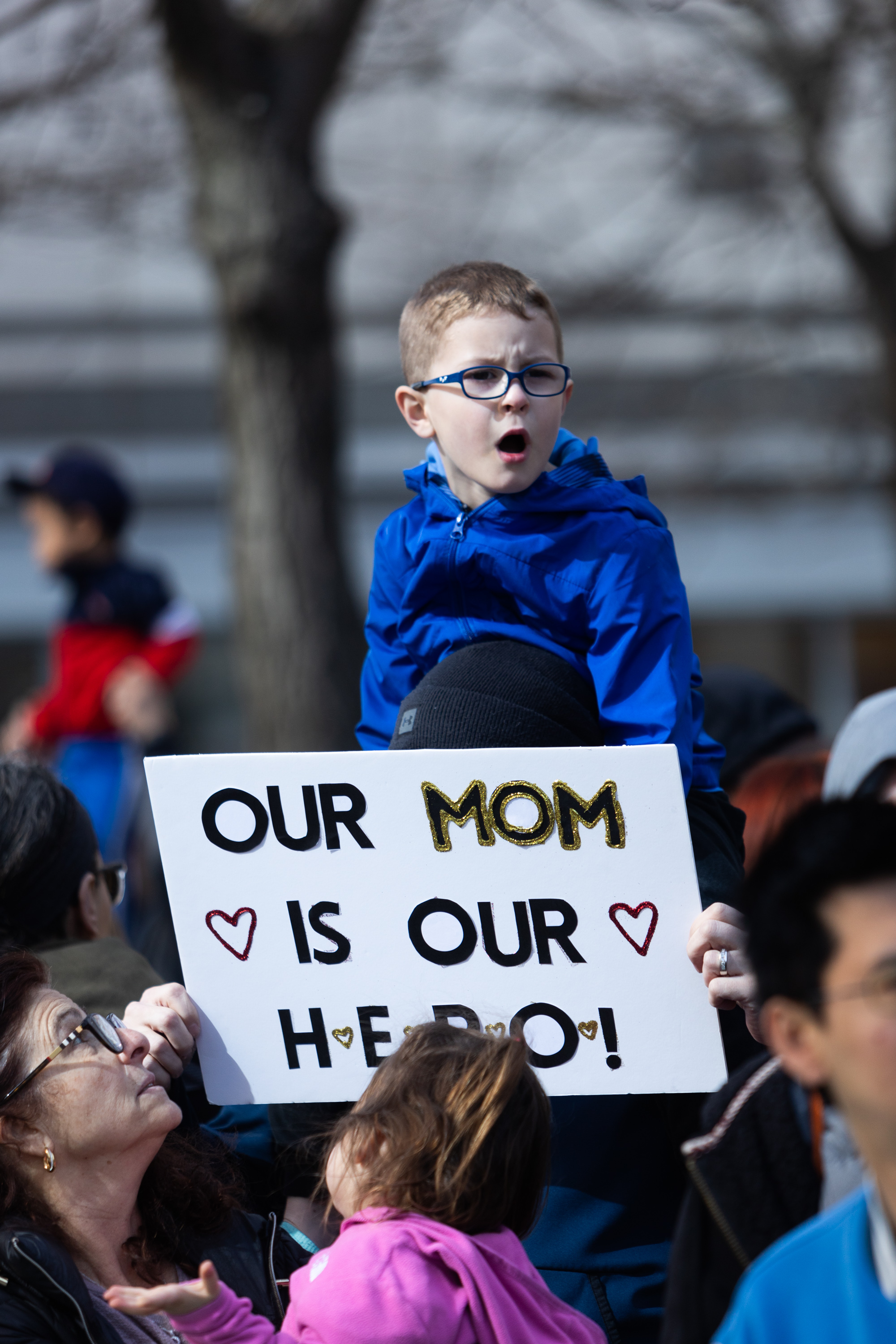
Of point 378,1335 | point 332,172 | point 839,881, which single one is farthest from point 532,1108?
point 332,172

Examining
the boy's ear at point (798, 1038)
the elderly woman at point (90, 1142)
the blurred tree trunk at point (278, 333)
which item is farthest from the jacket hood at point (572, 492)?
the blurred tree trunk at point (278, 333)

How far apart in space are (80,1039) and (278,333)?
4719 mm

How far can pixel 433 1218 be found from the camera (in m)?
2.03

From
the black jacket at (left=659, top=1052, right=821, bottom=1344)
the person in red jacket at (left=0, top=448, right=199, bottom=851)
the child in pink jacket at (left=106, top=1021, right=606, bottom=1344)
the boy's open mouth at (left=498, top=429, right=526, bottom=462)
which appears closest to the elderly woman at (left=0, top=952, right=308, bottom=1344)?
the child in pink jacket at (left=106, top=1021, right=606, bottom=1344)

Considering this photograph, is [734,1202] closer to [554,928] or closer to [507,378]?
[554,928]

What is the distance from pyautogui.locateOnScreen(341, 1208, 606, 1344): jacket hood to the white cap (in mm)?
832

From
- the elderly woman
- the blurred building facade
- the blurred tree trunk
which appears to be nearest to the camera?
the elderly woman

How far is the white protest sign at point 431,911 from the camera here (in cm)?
219

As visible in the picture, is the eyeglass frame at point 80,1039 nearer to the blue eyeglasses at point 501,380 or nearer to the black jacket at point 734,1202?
the black jacket at point 734,1202

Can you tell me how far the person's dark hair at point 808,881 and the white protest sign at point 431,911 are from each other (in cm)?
70

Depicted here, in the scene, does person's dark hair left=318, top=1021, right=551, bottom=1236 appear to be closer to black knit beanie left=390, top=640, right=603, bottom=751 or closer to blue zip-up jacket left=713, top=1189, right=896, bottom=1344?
black knit beanie left=390, top=640, right=603, bottom=751

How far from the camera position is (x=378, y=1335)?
191 cm

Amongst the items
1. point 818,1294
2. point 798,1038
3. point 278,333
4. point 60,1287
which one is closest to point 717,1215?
point 818,1294

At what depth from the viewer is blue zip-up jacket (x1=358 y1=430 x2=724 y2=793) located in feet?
7.61
